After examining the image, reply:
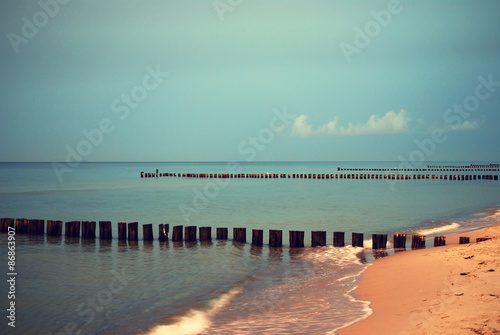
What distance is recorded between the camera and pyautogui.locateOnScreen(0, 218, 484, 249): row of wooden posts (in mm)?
15500

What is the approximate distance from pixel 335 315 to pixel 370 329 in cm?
112

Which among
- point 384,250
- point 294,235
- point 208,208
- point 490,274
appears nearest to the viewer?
point 490,274

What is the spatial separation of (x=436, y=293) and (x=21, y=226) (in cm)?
1838

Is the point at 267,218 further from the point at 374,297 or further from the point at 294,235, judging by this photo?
the point at 374,297

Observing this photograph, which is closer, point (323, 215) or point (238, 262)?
point (238, 262)

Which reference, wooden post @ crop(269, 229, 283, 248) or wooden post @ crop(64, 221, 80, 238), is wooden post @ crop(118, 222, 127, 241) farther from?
wooden post @ crop(269, 229, 283, 248)

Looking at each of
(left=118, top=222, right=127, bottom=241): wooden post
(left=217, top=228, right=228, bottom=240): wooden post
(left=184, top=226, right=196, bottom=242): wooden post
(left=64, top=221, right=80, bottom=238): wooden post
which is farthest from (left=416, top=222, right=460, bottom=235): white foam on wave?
(left=64, top=221, right=80, bottom=238): wooden post

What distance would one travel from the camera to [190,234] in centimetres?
1777

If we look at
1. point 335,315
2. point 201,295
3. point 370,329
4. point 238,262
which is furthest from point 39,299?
point 370,329

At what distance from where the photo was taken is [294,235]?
16375 millimetres

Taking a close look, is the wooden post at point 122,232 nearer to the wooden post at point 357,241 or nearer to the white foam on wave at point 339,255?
the white foam on wave at point 339,255

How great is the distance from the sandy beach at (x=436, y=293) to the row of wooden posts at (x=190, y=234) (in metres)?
3.22

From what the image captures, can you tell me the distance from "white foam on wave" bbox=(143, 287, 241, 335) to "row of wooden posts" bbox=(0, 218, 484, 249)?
23.3 feet

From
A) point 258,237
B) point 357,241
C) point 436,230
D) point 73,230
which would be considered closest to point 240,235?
point 258,237
